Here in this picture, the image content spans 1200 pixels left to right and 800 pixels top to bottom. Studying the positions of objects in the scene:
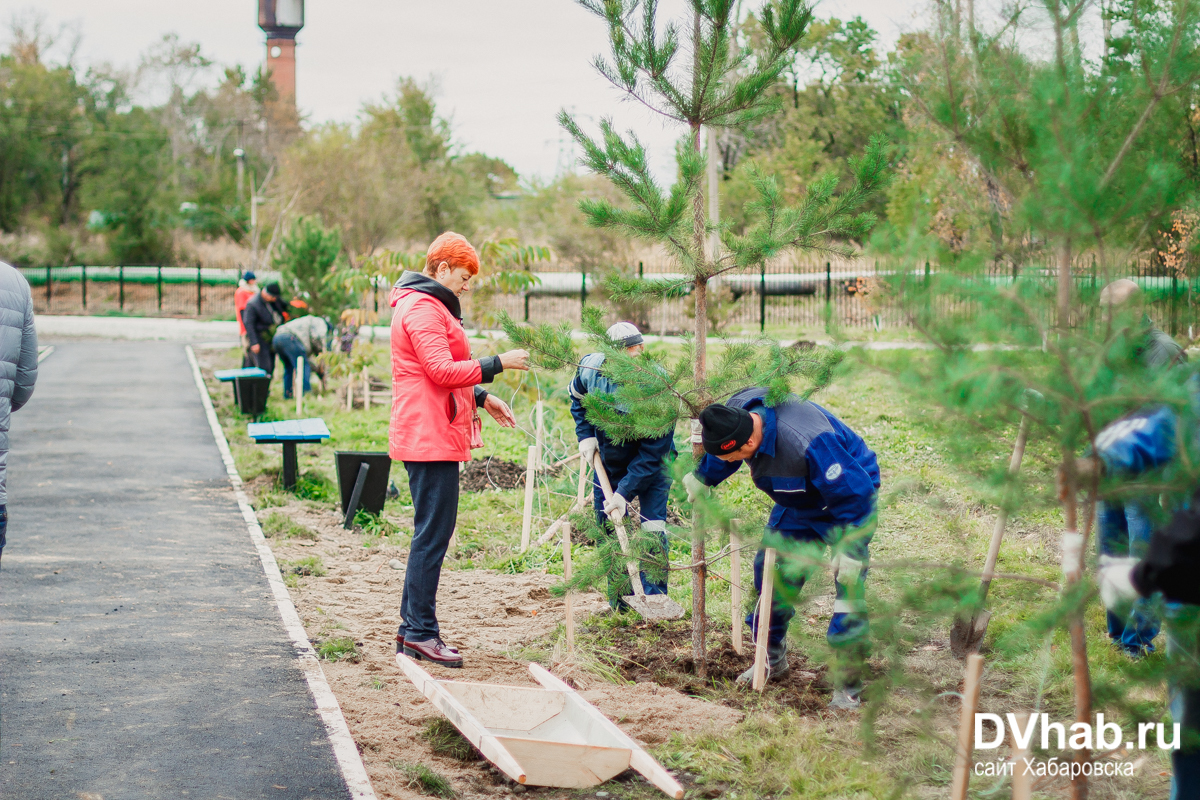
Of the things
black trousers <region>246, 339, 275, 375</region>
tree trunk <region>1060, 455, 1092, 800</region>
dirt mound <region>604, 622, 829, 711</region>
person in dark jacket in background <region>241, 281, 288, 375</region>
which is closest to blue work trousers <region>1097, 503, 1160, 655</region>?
dirt mound <region>604, 622, 829, 711</region>

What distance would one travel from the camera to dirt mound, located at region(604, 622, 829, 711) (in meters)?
4.46

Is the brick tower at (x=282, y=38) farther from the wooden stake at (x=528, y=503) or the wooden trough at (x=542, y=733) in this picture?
the wooden trough at (x=542, y=733)

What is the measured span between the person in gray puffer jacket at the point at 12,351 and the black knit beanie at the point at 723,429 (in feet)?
9.24

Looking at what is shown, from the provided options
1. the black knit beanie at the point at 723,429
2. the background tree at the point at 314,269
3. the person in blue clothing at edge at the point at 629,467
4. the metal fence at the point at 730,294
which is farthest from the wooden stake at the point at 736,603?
the background tree at the point at 314,269

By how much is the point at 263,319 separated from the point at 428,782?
12239 millimetres

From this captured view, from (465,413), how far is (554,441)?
4070 mm

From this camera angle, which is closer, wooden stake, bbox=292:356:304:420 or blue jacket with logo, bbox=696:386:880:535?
blue jacket with logo, bbox=696:386:880:535

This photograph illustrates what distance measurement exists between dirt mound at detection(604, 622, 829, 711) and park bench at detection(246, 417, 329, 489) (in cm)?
441

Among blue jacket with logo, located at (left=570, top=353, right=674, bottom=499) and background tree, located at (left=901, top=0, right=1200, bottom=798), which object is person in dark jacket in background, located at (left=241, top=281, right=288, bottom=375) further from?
background tree, located at (left=901, top=0, right=1200, bottom=798)

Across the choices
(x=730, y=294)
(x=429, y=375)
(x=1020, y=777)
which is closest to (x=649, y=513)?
(x=429, y=375)

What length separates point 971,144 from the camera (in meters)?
2.54

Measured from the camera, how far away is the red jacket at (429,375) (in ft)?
15.7

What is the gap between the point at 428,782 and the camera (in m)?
3.68

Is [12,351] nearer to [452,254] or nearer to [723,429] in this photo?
[452,254]
